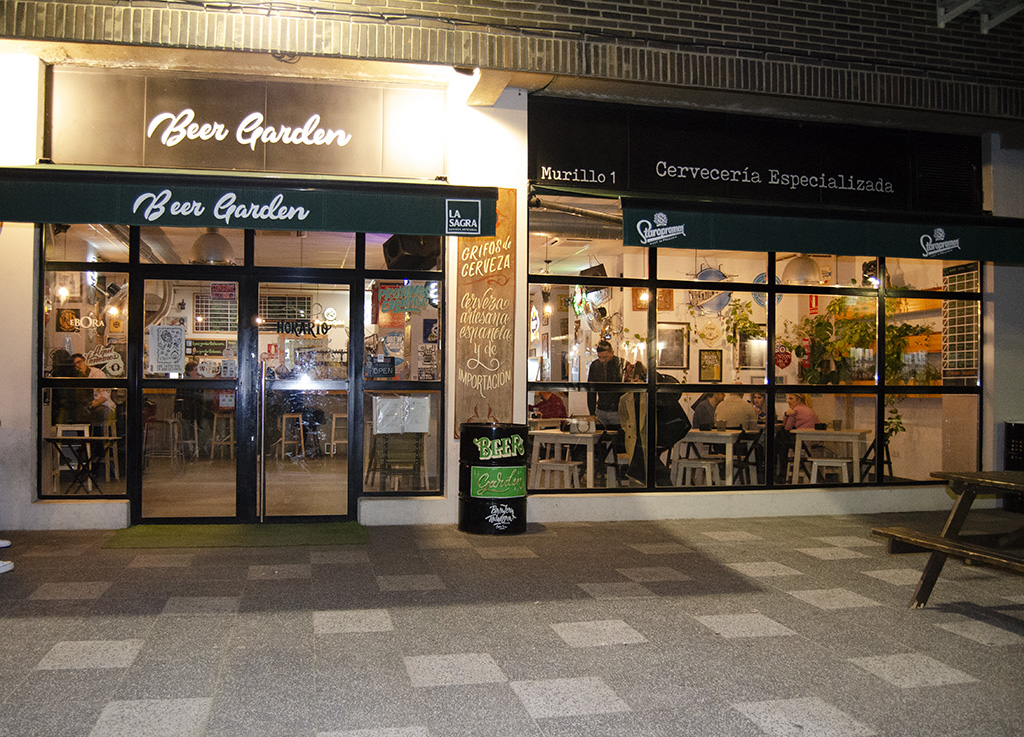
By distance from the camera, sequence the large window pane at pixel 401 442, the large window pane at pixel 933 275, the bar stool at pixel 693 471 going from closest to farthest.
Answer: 1. the large window pane at pixel 401 442
2. the bar stool at pixel 693 471
3. the large window pane at pixel 933 275

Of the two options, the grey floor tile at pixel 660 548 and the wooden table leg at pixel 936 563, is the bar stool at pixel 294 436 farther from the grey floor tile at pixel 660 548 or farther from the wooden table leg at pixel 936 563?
the wooden table leg at pixel 936 563

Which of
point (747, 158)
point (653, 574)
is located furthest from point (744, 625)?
point (747, 158)

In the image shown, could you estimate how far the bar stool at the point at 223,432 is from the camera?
766 cm

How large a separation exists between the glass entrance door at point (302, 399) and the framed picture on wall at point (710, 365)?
3.82m

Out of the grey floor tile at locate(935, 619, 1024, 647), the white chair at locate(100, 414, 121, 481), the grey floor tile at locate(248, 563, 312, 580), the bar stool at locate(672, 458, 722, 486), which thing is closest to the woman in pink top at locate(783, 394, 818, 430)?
the bar stool at locate(672, 458, 722, 486)

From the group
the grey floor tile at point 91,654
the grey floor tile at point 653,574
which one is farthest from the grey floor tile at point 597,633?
the grey floor tile at point 91,654

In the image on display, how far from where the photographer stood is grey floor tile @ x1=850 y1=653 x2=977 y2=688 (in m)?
3.89

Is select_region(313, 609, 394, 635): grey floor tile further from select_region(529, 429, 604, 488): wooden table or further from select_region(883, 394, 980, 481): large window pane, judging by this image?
select_region(883, 394, 980, 481): large window pane

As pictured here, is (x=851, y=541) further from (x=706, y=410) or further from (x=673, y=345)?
(x=673, y=345)

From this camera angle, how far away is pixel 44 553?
6.35 metres

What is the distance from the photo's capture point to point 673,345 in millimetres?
9094

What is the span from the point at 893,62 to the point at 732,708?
21.1 feet

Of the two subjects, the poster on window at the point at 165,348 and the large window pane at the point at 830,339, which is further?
the large window pane at the point at 830,339

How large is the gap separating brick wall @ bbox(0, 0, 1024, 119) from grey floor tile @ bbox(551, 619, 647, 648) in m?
4.44
